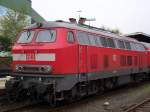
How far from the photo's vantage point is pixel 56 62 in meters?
12.6

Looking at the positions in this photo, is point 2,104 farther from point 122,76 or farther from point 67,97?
point 122,76

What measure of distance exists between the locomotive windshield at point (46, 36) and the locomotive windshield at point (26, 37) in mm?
375

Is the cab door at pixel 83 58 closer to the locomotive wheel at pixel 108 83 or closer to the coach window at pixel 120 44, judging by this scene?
the locomotive wheel at pixel 108 83

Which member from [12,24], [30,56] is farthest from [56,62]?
[12,24]

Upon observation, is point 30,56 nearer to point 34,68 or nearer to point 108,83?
point 34,68

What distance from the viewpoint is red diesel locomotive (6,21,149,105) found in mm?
12633

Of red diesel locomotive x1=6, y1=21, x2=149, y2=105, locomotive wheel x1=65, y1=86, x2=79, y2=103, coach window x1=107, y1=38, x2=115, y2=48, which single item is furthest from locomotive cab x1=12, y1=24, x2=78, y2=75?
coach window x1=107, y1=38, x2=115, y2=48

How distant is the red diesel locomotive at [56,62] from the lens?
1263 centimetres

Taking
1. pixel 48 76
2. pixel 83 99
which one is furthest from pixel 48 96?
pixel 83 99

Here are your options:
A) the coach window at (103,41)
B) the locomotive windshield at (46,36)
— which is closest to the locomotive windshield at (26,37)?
the locomotive windshield at (46,36)

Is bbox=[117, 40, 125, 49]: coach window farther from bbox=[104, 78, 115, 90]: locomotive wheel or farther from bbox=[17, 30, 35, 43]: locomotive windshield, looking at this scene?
bbox=[17, 30, 35, 43]: locomotive windshield

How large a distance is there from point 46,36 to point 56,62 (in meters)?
1.36

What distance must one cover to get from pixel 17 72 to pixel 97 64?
369 centimetres

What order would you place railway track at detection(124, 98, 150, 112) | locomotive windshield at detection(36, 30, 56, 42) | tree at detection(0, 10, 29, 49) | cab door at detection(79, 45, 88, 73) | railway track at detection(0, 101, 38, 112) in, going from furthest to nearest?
tree at detection(0, 10, 29, 49) → cab door at detection(79, 45, 88, 73) → locomotive windshield at detection(36, 30, 56, 42) → railway track at detection(124, 98, 150, 112) → railway track at detection(0, 101, 38, 112)
